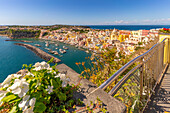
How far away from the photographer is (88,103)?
24.5 inches

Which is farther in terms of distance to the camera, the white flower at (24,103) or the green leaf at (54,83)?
the green leaf at (54,83)

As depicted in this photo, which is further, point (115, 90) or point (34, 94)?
point (115, 90)

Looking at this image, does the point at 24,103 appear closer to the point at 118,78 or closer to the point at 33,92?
the point at 33,92

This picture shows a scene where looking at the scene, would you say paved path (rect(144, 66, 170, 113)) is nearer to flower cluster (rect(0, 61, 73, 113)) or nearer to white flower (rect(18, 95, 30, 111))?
flower cluster (rect(0, 61, 73, 113))

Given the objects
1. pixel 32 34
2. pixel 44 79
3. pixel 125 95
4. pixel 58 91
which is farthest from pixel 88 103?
pixel 32 34

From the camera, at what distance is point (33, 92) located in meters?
0.53

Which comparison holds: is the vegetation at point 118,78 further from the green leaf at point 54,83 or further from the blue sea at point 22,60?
the blue sea at point 22,60

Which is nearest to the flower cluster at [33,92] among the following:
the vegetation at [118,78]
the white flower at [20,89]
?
the white flower at [20,89]

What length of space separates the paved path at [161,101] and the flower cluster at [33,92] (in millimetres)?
1200

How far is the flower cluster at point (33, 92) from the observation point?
47 centimetres

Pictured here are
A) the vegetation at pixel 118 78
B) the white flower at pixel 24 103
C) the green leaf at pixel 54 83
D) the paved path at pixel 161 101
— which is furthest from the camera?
the paved path at pixel 161 101

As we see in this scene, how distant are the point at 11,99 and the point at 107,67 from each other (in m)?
1.77

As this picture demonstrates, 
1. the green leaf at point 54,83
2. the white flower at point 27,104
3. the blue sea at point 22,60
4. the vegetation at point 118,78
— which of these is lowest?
the blue sea at point 22,60

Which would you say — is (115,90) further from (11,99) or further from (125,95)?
(11,99)
